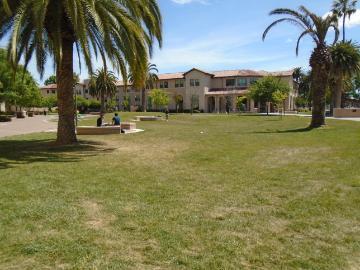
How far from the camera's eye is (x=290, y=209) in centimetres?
652

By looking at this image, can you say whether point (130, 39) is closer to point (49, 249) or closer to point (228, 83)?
point (49, 249)

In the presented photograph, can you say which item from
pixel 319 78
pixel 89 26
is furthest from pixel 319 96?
pixel 89 26

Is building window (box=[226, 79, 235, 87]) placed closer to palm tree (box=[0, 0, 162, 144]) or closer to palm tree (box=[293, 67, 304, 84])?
palm tree (box=[293, 67, 304, 84])

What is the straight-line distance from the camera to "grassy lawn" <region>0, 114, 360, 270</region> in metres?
4.59

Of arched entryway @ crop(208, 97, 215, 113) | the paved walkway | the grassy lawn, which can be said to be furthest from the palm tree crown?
arched entryway @ crop(208, 97, 215, 113)

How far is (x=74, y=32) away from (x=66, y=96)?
250 centimetres

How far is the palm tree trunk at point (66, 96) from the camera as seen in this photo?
1594 centimetres

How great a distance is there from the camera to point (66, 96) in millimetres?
16109

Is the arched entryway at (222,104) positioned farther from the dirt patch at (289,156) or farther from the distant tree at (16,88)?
the dirt patch at (289,156)

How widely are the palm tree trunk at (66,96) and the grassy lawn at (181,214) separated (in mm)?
4611

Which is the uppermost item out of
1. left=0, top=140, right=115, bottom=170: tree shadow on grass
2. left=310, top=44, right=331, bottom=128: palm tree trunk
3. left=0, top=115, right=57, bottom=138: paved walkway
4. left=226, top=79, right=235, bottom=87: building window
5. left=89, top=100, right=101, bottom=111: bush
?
left=226, top=79, right=235, bottom=87: building window

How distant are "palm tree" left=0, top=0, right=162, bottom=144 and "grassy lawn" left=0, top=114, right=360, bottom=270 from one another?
406 centimetres

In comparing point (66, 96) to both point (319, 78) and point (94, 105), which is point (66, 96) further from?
point (94, 105)

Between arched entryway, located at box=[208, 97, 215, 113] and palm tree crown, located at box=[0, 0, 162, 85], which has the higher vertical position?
palm tree crown, located at box=[0, 0, 162, 85]
